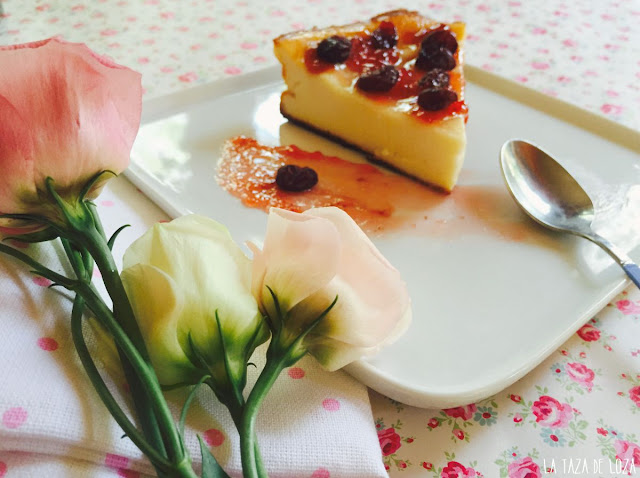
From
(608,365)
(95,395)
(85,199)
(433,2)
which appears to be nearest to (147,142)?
(85,199)

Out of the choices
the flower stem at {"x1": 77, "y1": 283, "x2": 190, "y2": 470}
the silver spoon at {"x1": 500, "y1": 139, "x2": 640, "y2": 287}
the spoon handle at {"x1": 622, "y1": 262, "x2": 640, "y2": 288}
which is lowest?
the silver spoon at {"x1": 500, "y1": 139, "x2": 640, "y2": 287}

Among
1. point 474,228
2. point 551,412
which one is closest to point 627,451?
point 551,412

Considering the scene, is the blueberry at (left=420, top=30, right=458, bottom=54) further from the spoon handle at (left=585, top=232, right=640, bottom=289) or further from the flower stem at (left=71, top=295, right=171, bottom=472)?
the flower stem at (left=71, top=295, right=171, bottom=472)

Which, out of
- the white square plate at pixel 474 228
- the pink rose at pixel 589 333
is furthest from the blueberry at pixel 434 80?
the pink rose at pixel 589 333

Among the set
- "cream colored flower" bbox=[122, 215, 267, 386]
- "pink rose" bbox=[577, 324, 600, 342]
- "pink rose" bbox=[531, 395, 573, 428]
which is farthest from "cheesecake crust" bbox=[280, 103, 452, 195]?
"cream colored flower" bbox=[122, 215, 267, 386]

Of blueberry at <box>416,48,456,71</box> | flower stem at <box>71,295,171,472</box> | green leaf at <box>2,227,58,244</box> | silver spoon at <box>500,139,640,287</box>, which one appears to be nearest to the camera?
flower stem at <box>71,295,171,472</box>

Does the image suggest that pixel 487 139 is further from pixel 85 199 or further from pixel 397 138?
pixel 85 199

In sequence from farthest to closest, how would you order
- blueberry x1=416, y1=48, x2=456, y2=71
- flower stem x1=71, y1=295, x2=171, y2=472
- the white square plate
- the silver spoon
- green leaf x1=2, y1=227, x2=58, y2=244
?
blueberry x1=416, y1=48, x2=456, y2=71, the silver spoon, the white square plate, green leaf x1=2, y1=227, x2=58, y2=244, flower stem x1=71, y1=295, x2=171, y2=472
